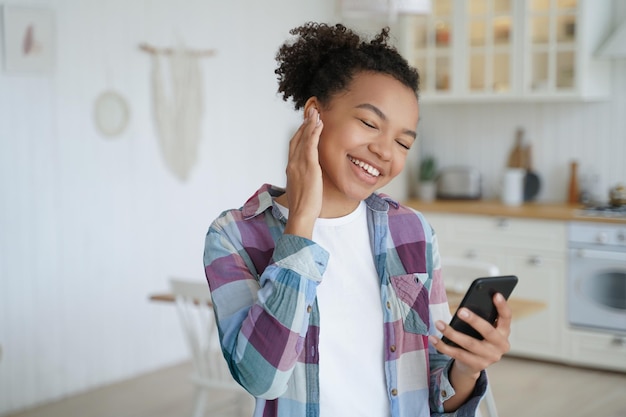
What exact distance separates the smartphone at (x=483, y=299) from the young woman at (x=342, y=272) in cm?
2

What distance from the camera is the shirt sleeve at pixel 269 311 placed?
1184mm

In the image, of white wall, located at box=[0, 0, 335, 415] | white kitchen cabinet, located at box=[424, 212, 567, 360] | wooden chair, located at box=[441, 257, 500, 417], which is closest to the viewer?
wooden chair, located at box=[441, 257, 500, 417]

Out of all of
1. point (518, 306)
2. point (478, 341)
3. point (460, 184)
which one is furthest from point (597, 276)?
point (478, 341)

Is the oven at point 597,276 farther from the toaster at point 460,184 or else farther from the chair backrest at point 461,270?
the chair backrest at point 461,270

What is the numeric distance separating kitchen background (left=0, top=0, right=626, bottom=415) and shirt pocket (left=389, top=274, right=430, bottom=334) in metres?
3.09

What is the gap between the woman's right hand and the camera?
4.08ft

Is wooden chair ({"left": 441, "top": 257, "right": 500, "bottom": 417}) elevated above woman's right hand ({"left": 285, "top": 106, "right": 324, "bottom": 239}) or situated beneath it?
situated beneath

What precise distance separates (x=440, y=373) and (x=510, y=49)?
13.8 feet

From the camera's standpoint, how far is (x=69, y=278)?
434 cm

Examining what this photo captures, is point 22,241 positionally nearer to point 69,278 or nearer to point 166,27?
point 69,278

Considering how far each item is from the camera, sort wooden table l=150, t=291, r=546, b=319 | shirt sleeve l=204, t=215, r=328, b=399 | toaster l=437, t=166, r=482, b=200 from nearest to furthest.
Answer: shirt sleeve l=204, t=215, r=328, b=399
wooden table l=150, t=291, r=546, b=319
toaster l=437, t=166, r=482, b=200

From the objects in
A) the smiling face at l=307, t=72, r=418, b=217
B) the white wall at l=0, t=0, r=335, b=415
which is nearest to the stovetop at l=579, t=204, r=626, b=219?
the white wall at l=0, t=0, r=335, b=415

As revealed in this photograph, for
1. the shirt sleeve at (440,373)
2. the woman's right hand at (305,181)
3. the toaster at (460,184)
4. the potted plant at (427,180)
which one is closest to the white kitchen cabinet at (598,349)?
the toaster at (460,184)

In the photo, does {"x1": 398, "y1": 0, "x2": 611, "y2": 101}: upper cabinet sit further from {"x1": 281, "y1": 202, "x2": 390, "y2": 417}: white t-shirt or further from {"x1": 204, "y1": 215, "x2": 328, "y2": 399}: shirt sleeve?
{"x1": 204, "y1": 215, "x2": 328, "y2": 399}: shirt sleeve
